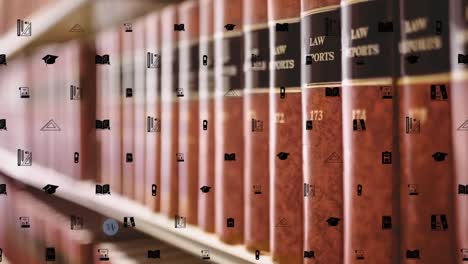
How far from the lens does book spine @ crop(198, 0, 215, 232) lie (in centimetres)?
77

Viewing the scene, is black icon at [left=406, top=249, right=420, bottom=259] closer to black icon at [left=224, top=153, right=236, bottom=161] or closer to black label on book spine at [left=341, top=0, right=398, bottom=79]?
black label on book spine at [left=341, top=0, right=398, bottom=79]

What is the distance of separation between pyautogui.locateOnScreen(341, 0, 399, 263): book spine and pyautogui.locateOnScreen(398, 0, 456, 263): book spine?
2cm

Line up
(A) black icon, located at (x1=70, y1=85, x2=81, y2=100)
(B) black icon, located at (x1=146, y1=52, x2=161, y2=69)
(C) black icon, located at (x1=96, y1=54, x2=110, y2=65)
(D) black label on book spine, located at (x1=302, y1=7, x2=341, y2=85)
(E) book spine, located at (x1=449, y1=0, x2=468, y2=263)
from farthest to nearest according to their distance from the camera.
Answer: (A) black icon, located at (x1=70, y1=85, x2=81, y2=100), (C) black icon, located at (x1=96, y1=54, x2=110, y2=65), (B) black icon, located at (x1=146, y1=52, x2=161, y2=69), (D) black label on book spine, located at (x1=302, y1=7, x2=341, y2=85), (E) book spine, located at (x1=449, y1=0, x2=468, y2=263)

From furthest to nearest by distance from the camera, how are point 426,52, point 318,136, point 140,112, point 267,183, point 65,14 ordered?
1. point 65,14
2. point 140,112
3. point 267,183
4. point 318,136
5. point 426,52

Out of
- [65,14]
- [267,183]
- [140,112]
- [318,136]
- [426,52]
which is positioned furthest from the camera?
[65,14]

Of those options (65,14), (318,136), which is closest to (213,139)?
(318,136)

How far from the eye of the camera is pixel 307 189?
0.59 m

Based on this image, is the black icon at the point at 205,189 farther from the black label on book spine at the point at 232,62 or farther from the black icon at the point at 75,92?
the black icon at the point at 75,92

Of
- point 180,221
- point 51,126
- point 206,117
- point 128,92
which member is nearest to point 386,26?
point 206,117

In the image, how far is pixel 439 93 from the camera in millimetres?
459

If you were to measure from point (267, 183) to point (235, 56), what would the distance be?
0.17 m

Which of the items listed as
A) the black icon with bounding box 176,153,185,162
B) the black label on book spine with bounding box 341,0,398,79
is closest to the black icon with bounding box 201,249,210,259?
the black icon with bounding box 176,153,185,162

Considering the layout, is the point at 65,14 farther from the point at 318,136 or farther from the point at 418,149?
the point at 418,149

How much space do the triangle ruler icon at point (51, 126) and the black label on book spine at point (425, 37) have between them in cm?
86
